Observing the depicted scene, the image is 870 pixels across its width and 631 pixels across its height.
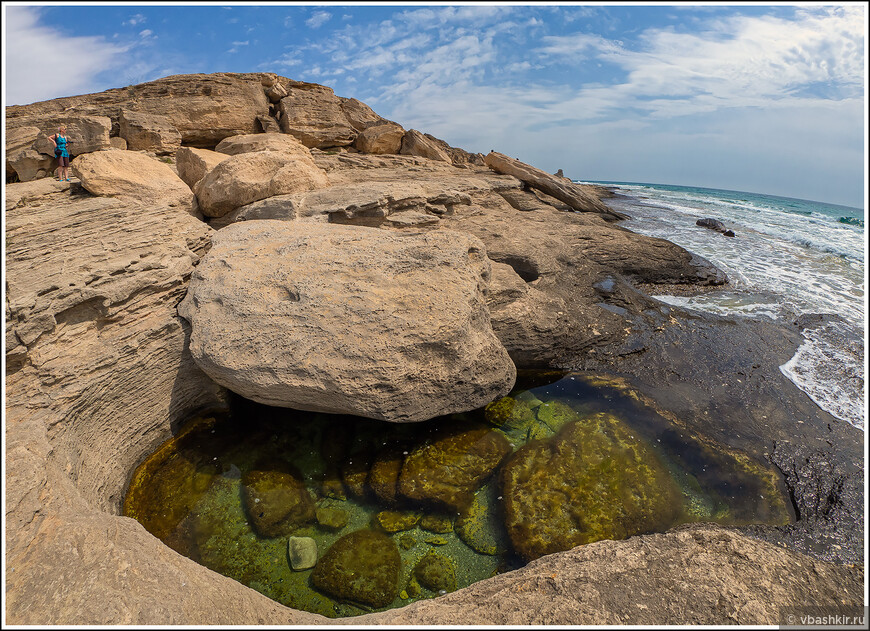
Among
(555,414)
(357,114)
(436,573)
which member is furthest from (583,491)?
(357,114)

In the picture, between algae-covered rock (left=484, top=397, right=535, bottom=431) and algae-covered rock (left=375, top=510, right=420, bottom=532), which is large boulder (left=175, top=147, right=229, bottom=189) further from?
algae-covered rock (left=375, top=510, right=420, bottom=532)

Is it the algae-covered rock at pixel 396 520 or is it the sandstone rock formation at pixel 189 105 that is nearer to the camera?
the algae-covered rock at pixel 396 520

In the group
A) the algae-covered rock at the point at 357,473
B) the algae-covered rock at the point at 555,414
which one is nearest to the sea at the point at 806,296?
the algae-covered rock at the point at 555,414

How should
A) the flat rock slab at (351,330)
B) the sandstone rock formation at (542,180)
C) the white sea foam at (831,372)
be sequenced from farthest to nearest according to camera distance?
the sandstone rock formation at (542,180), the white sea foam at (831,372), the flat rock slab at (351,330)

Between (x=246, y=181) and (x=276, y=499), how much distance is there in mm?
5069

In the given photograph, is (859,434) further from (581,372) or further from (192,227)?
(192,227)

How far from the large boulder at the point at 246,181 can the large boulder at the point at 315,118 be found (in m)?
7.02

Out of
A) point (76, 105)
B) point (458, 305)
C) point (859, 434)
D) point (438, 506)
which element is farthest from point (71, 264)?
point (76, 105)

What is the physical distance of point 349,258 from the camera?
15.1ft

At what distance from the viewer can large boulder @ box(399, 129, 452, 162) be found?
15.6 m

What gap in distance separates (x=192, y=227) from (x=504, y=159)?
1144cm

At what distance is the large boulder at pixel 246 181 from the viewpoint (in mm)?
6680

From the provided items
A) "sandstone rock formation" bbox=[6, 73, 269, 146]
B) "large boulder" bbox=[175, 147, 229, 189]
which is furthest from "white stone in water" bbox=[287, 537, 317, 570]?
"sandstone rock formation" bbox=[6, 73, 269, 146]

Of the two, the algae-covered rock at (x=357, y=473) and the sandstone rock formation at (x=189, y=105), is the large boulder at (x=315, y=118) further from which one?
the algae-covered rock at (x=357, y=473)
